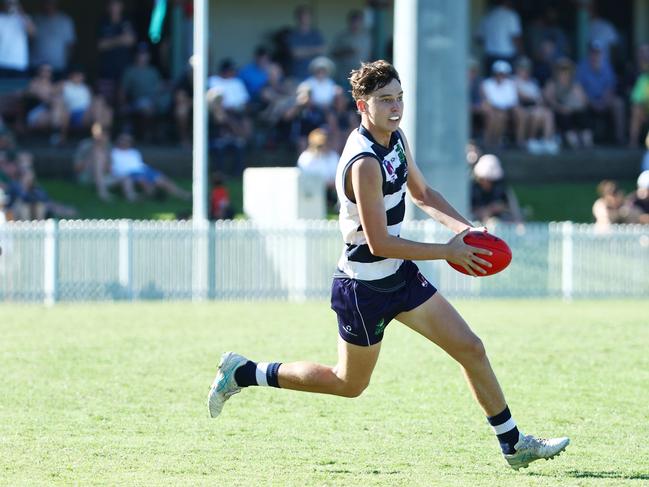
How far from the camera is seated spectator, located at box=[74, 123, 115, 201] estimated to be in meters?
19.7

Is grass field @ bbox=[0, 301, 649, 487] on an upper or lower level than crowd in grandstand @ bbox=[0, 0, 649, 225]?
lower

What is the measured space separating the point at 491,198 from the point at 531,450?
12397mm

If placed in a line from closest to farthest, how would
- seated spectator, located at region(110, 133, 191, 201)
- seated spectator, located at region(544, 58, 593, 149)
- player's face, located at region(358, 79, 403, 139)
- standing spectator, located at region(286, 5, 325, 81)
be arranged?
player's face, located at region(358, 79, 403, 139), seated spectator, located at region(110, 133, 191, 201), standing spectator, located at region(286, 5, 325, 81), seated spectator, located at region(544, 58, 593, 149)

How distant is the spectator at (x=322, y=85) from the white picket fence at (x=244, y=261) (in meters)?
4.71

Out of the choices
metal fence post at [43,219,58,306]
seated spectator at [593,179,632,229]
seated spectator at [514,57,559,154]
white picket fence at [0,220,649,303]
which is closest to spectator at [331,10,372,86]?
seated spectator at [514,57,559,154]

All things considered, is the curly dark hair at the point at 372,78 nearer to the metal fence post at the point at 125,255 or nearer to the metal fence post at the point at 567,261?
the metal fence post at the point at 125,255

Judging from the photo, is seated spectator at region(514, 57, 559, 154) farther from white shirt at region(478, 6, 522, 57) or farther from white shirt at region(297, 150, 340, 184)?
white shirt at region(297, 150, 340, 184)

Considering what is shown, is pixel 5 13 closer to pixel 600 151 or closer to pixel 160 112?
pixel 160 112

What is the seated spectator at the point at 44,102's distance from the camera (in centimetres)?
2050

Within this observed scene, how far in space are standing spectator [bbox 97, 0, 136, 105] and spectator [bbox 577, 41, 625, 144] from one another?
7793mm

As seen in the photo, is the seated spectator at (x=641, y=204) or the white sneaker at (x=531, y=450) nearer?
the white sneaker at (x=531, y=450)

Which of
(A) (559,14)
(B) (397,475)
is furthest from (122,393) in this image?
(A) (559,14)

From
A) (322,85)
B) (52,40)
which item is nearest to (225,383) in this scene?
(322,85)

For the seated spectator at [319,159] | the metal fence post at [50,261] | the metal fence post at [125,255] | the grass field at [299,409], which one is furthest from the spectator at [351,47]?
the grass field at [299,409]
